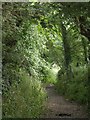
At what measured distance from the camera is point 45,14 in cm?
1019

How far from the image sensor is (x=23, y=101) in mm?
8430

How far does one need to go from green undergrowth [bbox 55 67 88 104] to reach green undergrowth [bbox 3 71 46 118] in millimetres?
3639

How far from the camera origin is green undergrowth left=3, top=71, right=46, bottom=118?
26.8ft

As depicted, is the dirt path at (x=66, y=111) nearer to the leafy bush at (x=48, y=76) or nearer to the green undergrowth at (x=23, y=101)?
the green undergrowth at (x=23, y=101)

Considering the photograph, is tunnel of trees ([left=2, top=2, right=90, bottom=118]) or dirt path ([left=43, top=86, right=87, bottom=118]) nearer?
tunnel of trees ([left=2, top=2, right=90, bottom=118])

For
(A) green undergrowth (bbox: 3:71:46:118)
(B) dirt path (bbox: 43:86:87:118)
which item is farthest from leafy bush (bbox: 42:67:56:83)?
(A) green undergrowth (bbox: 3:71:46:118)

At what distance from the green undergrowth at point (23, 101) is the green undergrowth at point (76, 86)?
364cm

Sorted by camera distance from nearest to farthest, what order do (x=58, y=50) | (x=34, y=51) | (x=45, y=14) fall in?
(x=45, y=14), (x=34, y=51), (x=58, y=50)

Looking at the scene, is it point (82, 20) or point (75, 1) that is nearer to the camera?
point (75, 1)

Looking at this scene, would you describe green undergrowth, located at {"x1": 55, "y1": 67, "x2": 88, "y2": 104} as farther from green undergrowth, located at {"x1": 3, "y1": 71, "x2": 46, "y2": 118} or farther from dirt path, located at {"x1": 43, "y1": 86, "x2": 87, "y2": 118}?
green undergrowth, located at {"x1": 3, "y1": 71, "x2": 46, "y2": 118}

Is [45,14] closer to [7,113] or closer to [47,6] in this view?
[47,6]

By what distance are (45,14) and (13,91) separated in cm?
268

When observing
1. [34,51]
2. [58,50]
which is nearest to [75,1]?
[34,51]

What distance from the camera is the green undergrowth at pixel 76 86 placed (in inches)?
552
